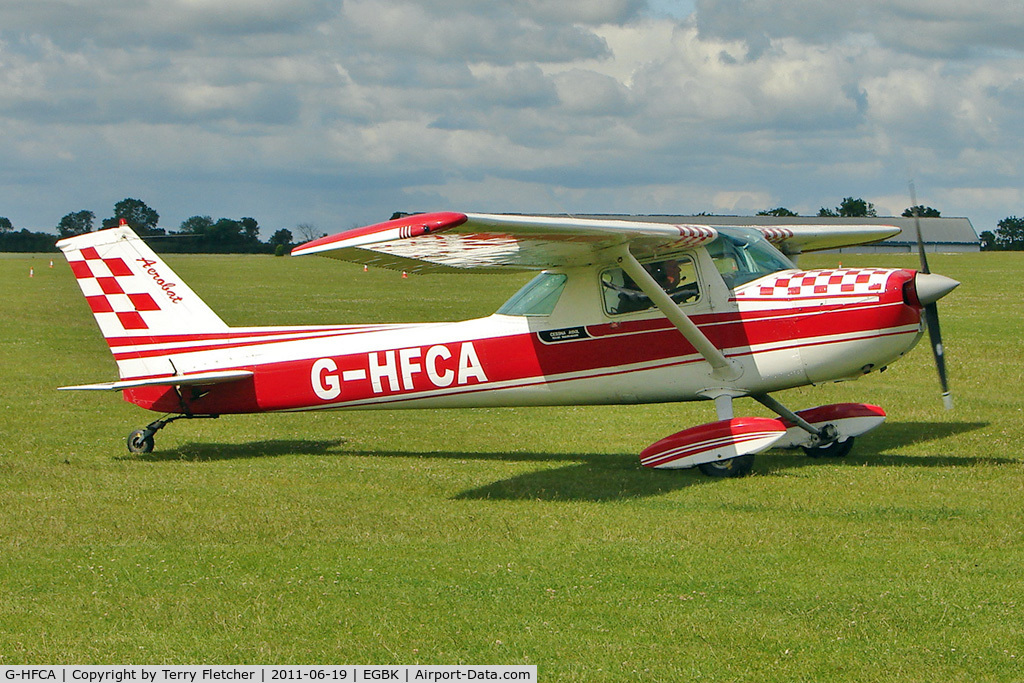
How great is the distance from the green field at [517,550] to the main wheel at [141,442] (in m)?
0.19

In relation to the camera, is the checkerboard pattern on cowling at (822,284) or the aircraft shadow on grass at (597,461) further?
the checkerboard pattern on cowling at (822,284)

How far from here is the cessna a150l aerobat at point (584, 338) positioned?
35.0 feet

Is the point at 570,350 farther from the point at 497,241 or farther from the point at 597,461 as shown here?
the point at 497,241

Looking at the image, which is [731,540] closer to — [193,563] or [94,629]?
[193,563]

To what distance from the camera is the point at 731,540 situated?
26.9ft

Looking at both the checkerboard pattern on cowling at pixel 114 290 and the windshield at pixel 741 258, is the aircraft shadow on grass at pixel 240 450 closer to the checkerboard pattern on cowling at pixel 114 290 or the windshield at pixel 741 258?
the checkerboard pattern on cowling at pixel 114 290

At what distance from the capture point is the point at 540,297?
11836 mm

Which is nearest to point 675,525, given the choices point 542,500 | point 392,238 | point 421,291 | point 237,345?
point 542,500

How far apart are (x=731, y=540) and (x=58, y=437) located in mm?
9664

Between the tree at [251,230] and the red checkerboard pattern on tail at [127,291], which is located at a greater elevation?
the tree at [251,230]

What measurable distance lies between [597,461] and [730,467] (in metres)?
1.87

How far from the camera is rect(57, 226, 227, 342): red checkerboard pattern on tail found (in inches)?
503

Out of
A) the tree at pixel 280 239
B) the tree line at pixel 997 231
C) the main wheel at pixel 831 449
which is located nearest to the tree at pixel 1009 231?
the tree line at pixel 997 231

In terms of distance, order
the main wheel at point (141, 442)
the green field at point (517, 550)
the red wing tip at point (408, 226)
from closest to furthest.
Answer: the green field at point (517, 550) → the red wing tip at point (408, 226) → the main wheel at point (141, 442)
